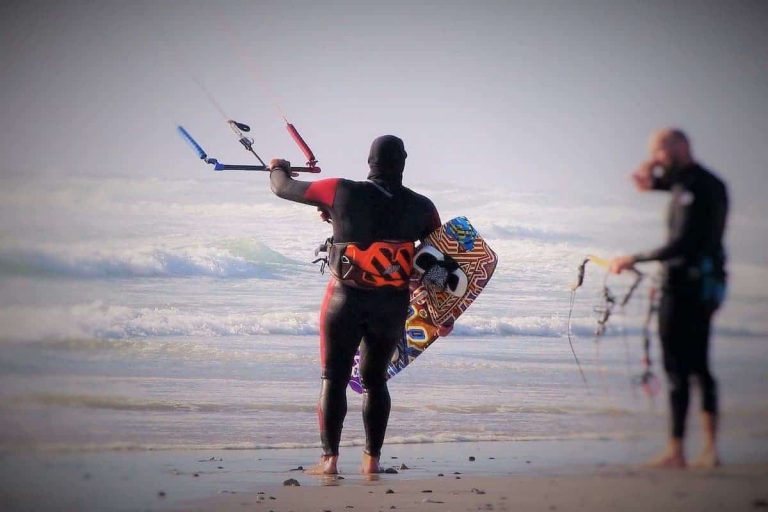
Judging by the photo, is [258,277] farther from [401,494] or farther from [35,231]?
[401,494]

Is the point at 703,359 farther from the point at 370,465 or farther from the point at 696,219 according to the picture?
the point at 370,465

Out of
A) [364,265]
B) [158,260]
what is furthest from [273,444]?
[158,260]

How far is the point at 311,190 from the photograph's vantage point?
18.5ft

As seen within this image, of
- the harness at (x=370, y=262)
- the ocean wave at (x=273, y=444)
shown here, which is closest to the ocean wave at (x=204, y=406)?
the ocean wave at (x=273, y=444)

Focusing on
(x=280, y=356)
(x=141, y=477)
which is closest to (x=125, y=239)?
(x=280, y=356)

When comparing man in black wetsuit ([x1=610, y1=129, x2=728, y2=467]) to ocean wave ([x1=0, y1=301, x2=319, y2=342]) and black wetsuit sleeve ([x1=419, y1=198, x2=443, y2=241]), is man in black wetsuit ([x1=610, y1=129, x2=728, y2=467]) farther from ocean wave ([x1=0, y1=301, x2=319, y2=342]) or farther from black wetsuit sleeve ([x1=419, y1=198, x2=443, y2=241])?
ocean wave ([x1=0, y1=301, x2=319, y2=342])

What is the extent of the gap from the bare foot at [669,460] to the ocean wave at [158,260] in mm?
12489

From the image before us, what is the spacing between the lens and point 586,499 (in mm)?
3705

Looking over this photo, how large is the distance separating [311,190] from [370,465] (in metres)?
1.61

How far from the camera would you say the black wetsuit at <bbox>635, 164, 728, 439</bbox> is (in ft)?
10.8

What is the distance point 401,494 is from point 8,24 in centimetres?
513

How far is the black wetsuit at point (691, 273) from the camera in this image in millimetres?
3297

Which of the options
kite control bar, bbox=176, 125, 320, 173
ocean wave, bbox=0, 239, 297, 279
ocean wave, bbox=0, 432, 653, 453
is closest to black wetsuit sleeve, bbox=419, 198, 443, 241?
kite control bar, bbox=176, 125, 320, 173

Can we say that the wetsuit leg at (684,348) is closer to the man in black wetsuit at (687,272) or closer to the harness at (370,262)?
the man in black wetsuit at (687,272)
